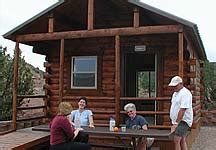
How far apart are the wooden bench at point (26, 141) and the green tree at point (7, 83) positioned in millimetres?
5496

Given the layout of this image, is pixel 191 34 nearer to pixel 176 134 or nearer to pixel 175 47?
pixel 175 47

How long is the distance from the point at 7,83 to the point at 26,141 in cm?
689

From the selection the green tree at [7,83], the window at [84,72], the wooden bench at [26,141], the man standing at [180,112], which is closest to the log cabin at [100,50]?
the window at [84,72]

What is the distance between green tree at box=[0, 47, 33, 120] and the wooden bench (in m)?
5.50

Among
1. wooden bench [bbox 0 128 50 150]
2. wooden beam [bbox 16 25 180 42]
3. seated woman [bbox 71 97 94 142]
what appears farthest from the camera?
wooden beam [bbox 16 25 180 42]

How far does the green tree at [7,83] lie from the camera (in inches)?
524

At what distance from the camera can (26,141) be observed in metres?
7.07

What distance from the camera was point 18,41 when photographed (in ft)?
30.6

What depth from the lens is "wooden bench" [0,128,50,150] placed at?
22.0 ft

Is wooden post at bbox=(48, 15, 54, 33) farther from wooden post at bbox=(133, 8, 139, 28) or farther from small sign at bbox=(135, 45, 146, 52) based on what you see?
small sign at bbox=(135, 45, 146, 52)

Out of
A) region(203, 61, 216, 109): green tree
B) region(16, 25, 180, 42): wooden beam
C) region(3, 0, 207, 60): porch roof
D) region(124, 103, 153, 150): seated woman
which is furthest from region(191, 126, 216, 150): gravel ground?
region(203, 61, 216, 109): green tree

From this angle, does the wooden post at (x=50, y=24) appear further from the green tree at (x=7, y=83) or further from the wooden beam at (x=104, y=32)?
the green tree at (x=7, y=83)

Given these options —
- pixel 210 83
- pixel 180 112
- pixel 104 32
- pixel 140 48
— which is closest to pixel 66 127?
pixel 180 112

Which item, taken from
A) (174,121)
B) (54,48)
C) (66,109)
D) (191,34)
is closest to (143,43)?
(191,34)
